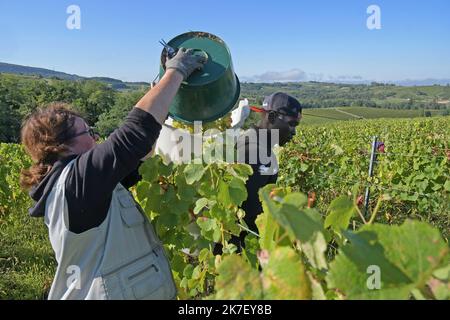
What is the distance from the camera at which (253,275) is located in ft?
2.47

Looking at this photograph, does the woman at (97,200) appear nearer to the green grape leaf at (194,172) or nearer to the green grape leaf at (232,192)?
the green grape leaf at (194,172)

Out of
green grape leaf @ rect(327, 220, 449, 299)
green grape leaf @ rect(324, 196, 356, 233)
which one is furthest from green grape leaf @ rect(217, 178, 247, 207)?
green grape leaf @ rect(327, 220, 449, 299)

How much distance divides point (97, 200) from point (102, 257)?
0.80ft

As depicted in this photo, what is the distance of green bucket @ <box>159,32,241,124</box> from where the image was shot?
197 cm

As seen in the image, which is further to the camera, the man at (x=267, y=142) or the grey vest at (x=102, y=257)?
the man at (x=267, y=142)

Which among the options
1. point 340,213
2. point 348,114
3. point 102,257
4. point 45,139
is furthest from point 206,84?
point 348,114

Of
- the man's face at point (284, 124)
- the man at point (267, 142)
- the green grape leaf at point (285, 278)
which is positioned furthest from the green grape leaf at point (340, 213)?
the man's face at point (284, 124)

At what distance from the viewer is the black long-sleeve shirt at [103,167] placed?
137cm

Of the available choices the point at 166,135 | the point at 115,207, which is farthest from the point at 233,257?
the point at 166,135

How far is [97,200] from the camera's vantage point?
4.58ft

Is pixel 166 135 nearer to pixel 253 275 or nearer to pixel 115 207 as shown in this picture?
pixel 115 207

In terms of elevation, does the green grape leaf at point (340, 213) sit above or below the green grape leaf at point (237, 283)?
above

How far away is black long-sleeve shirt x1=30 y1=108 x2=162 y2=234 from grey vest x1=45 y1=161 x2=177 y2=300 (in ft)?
0.14

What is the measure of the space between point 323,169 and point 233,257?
20.8 feet
